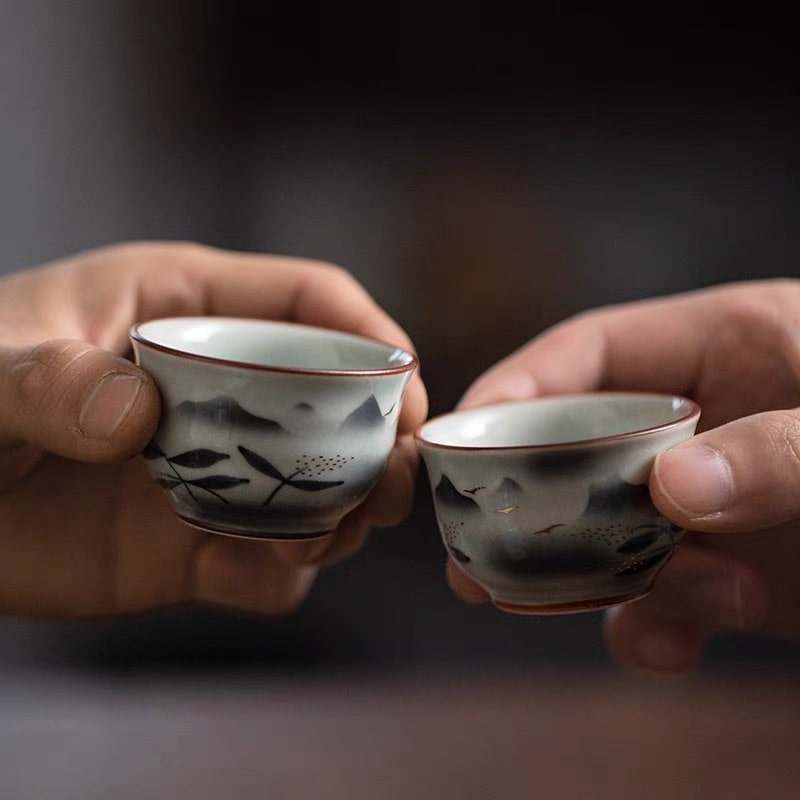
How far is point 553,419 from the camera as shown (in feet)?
3.16

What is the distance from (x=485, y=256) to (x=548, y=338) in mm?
908

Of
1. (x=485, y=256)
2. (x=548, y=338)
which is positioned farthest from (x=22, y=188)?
(x=548, y=338)

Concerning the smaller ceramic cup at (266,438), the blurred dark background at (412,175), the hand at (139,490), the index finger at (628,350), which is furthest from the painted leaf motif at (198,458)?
the blurred dark background at (412,175)

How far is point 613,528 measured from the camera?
0.73 metres

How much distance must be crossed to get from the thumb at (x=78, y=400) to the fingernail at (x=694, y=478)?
33 cm

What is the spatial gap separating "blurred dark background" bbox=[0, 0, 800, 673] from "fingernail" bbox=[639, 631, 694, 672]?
83 centimetres

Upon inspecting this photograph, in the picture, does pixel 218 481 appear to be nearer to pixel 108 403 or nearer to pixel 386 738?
pixel 108 403

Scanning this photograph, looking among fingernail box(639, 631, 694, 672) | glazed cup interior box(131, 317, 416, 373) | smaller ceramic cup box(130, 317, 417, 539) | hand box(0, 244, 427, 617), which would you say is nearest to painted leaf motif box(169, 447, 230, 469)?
smaller ceramic cup box(130, 317, 417, 539)

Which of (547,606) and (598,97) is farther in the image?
(598,97)

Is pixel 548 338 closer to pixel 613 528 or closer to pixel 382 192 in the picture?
pixel 613 528

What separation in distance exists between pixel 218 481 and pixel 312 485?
0.06m

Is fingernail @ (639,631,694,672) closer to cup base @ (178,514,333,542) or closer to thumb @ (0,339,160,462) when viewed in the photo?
cup base @ (178,514,333,542)

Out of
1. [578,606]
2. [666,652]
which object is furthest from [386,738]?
[578,606]

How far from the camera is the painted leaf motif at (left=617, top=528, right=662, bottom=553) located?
74 centimetres
